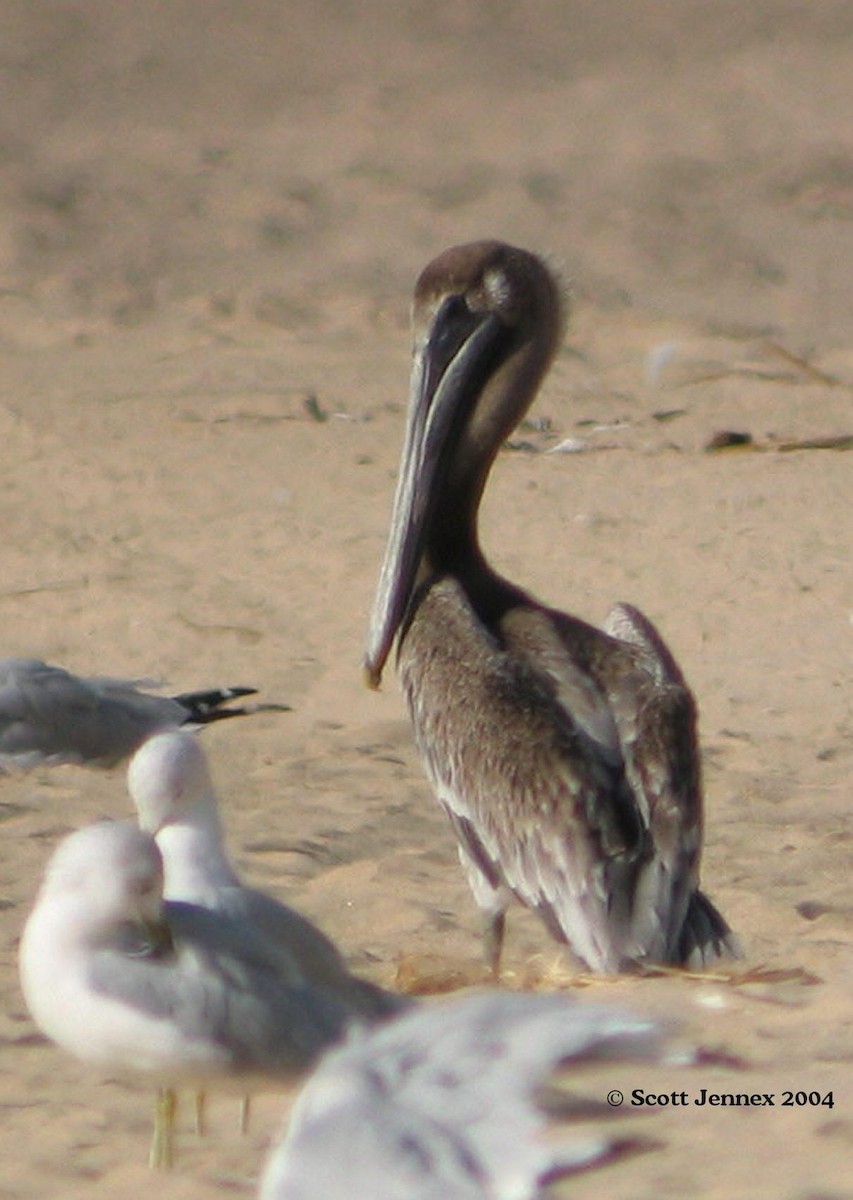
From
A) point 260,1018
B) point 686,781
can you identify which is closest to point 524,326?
point 686,781

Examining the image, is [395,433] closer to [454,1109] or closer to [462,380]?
[462,380]

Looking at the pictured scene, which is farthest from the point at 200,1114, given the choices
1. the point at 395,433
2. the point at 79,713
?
the point at 395,433

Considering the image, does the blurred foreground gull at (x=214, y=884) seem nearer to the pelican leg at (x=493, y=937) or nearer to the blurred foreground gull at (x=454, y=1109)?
the pelican leg at (x=493, y=937)

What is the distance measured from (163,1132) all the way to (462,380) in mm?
2652

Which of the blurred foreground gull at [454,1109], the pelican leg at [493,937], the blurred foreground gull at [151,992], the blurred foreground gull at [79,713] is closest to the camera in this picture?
the blurred foreground gull at [454,1109]

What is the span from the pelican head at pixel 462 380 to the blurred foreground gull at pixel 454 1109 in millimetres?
3573

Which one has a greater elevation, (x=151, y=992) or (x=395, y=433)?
(x=151, y=992)

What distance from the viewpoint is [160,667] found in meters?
7.46

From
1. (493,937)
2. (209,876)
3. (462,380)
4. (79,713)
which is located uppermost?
(462,380)

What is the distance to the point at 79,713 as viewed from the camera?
6.74 meters

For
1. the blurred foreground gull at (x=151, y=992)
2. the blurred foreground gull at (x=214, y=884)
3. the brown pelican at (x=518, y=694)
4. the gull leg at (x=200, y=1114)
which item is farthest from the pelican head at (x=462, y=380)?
the blurred foreground gull at (x=151, y=992)

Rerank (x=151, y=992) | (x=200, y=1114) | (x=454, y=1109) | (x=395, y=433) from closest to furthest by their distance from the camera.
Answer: (x=454, y=1109)
(x=151, y=992)
(x=200, y=1114)
(x=395, y=433)

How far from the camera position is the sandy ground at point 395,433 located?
455 cm

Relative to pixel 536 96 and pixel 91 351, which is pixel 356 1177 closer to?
pixel 91 351
